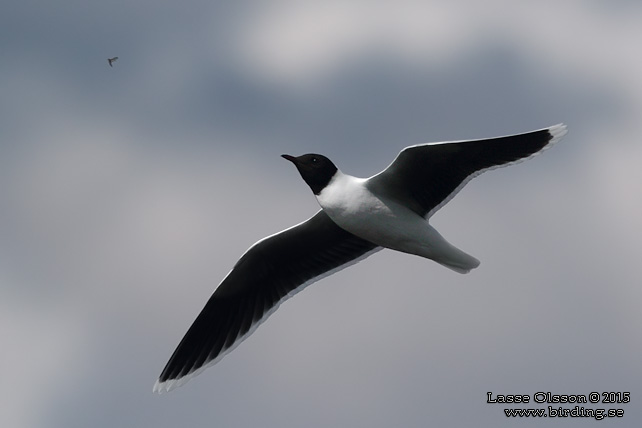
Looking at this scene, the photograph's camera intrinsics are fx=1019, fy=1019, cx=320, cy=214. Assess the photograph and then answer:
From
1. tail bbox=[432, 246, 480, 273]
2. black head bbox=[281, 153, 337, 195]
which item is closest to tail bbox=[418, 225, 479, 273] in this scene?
tail bbox=[432, 246, 480, 273]

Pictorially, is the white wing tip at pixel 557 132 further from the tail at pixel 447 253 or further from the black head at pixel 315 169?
the black head at pixel 315 169

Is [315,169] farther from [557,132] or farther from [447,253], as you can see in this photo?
[557,132]

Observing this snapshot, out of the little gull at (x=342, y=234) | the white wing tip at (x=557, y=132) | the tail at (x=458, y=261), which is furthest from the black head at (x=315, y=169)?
the white wing tip at (x=557, y=132)

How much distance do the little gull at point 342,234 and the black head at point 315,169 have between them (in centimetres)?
1

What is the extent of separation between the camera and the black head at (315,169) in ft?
46.4

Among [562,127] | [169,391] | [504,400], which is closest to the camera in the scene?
[562,127]

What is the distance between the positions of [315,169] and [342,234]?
181cm

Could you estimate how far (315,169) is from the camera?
14164 millimetres

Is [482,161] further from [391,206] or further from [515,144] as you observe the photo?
[391,206]

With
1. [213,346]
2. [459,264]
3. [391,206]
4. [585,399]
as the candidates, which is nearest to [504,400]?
[585,399]

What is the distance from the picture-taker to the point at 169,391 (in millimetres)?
15945

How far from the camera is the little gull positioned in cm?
1375

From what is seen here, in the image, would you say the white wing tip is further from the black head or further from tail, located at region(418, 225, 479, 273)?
the black head

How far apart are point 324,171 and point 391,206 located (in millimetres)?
1052
